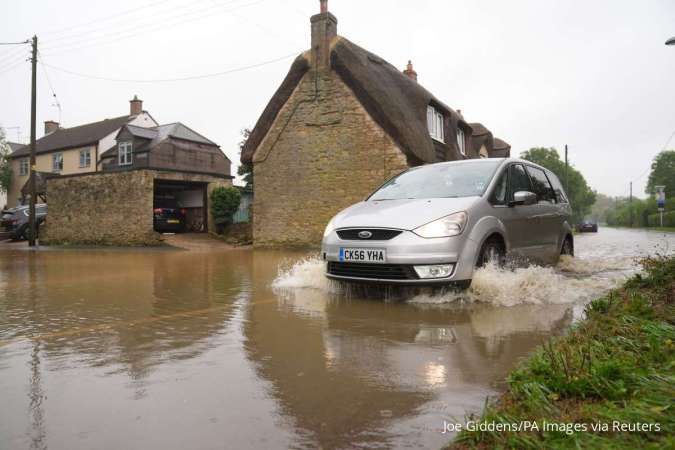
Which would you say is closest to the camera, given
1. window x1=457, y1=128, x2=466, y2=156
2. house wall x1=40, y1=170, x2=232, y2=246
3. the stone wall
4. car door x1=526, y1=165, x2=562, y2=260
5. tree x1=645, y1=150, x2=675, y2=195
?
car door x1=526, y1=165, x2=562, y2=260

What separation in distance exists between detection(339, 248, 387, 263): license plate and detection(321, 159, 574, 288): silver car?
10 mm

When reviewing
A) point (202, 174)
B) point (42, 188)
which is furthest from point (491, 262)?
point (42, 188)

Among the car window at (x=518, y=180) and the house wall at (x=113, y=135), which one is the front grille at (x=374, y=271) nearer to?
the car window at (x=518, y=180)

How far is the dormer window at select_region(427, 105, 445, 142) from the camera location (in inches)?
758

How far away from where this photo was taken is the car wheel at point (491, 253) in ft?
17.6

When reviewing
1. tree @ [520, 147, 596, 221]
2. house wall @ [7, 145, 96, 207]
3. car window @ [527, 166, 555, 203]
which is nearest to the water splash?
car window @ [527, 166, 555, 203]

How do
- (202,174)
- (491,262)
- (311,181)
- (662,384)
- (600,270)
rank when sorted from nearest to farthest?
(662,384), (491,262), (600,270), (311,181), (202,174)

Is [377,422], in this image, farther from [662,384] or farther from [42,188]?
[42,188]

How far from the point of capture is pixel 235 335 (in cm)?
399

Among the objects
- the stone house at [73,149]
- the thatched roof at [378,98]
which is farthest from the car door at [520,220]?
the stone house at [73,149]

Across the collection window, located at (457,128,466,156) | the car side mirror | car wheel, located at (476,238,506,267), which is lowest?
car wheel, located at (476,238,506,267)

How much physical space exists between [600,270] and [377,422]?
7.17 meters

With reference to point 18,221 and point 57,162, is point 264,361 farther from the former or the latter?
point 57,162

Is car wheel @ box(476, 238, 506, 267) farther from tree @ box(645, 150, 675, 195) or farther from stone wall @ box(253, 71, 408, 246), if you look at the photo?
tree @ box(645, 150, 675, 195)
